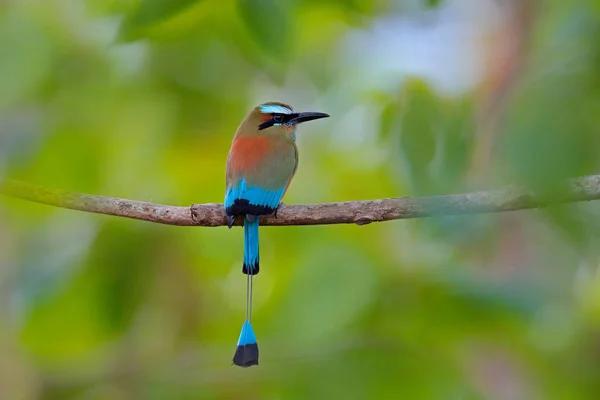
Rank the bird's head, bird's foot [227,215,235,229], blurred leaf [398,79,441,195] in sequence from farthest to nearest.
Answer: the bird's head, bird's foot [227,215,235,229], blurred leaf [398,79,441,195]

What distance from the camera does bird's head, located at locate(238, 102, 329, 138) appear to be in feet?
9.25

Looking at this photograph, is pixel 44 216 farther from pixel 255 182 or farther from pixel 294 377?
pixel 294 377

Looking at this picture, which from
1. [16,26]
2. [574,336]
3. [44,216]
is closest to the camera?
[16,26]

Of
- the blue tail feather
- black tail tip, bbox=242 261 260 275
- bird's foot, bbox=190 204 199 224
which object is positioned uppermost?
bird's foot, bbox=190 204 199 224


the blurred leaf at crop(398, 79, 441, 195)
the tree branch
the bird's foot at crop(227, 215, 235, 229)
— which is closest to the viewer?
the blurred leaf at crop(398, 79, 441, 195)

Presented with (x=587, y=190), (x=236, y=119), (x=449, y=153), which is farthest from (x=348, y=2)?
(x=236, y=119)

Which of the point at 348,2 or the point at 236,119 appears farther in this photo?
the point at 236,119

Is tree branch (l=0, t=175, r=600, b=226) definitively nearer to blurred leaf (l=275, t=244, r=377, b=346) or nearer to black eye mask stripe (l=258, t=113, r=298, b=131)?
blurred leaf (l=275, t=244, r=377, b=346)

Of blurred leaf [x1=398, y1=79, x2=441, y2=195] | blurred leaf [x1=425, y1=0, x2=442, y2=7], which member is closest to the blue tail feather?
blurred leaf [x1=398, y1=79, x2=441, y2=195]

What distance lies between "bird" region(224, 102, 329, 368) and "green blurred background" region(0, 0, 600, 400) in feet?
0.31

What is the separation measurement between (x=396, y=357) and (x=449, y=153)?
2.18ft

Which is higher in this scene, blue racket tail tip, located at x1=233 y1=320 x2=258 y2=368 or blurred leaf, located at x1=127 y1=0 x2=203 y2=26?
blurred leaf, located at x1=127 y1=0 x2=203 y2=26

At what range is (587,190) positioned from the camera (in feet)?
5.13

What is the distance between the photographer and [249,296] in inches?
84.3
